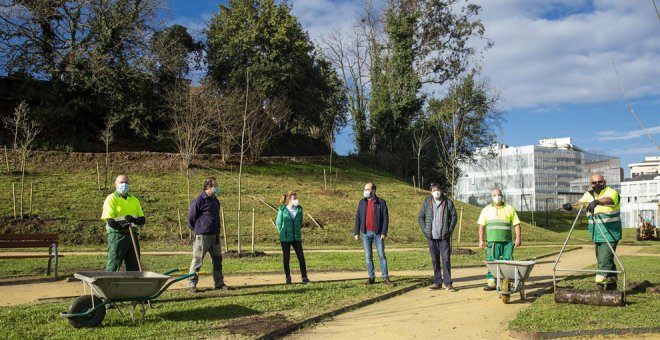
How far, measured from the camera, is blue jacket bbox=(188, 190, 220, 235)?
972 cm

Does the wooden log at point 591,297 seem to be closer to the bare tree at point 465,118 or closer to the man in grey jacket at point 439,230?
the man in grey jacket at point 439,230

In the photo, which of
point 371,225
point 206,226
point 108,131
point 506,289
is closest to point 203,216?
point 206,226

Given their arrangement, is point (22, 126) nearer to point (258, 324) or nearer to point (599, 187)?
point (258, 324)

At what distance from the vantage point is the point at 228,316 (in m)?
7.45

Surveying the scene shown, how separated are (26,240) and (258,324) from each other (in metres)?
8.40

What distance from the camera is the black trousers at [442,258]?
33.4 ft

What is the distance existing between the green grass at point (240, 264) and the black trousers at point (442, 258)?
3.67 m

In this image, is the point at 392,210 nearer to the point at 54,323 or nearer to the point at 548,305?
the point at 548,305

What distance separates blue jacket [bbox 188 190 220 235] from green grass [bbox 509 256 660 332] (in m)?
5.18

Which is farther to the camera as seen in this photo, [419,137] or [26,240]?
[419,137]

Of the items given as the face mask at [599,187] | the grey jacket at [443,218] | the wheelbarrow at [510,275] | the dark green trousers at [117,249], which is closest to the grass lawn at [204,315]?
the dark green trousers at [117,249]

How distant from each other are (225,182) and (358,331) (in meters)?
25.9

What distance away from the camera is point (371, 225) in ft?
35.5

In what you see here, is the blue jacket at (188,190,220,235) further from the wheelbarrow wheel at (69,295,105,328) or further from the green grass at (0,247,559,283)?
the wheelbarrow wheel at (69,295,105,328)
